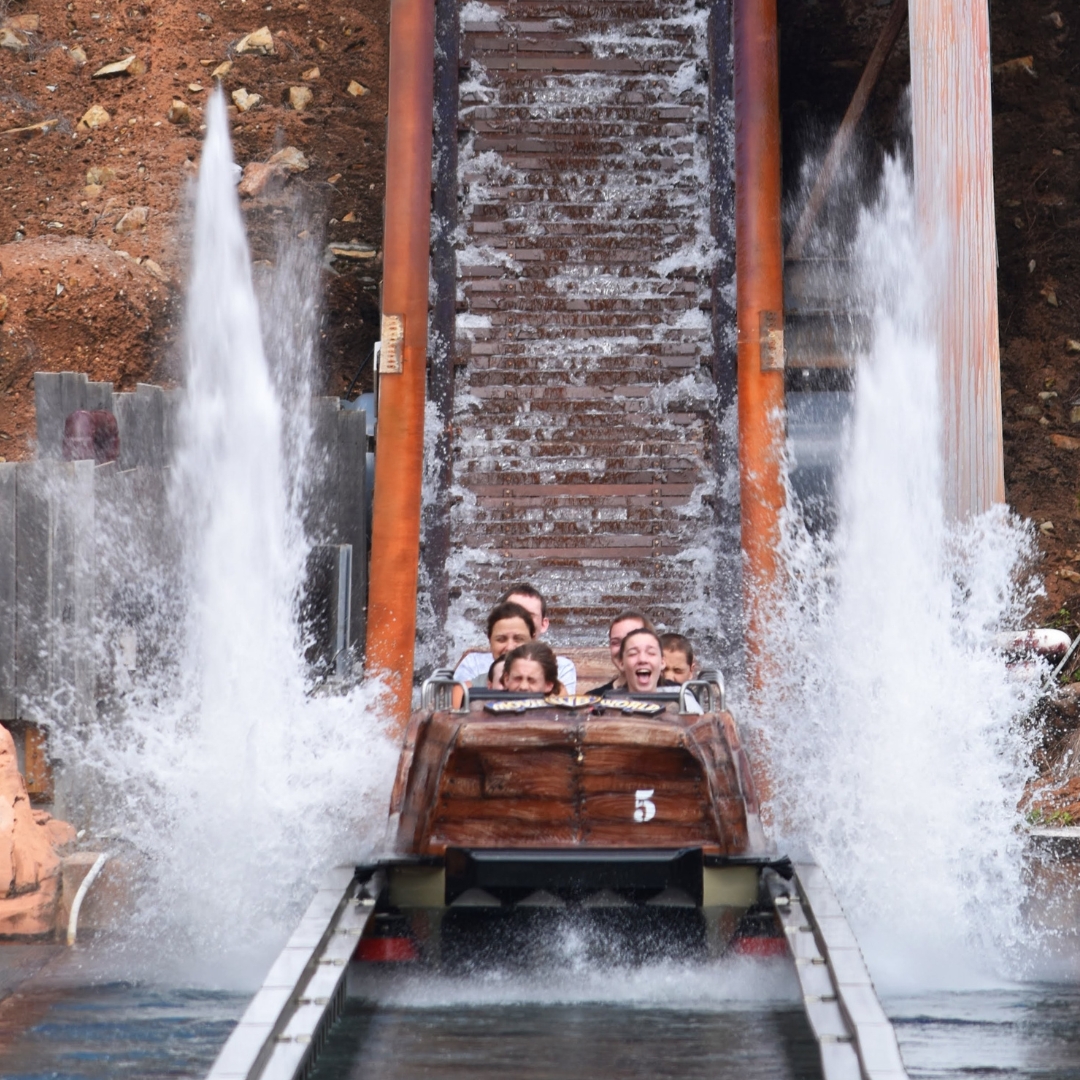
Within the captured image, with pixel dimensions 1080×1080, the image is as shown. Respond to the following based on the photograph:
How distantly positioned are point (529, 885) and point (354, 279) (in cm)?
729

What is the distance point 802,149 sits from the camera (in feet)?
33.2

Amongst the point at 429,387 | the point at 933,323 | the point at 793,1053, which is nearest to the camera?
the point at 793,1053

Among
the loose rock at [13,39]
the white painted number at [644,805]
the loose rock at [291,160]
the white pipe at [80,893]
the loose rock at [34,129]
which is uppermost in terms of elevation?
the loose rock at [13,39]

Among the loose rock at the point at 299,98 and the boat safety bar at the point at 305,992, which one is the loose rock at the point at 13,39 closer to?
the loose rock at the point at 299,98

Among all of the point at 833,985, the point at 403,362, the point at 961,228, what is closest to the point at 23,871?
the point at 833,985

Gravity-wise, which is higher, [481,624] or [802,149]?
[802,149]

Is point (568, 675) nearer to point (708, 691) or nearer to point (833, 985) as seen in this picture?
point (708, 691)

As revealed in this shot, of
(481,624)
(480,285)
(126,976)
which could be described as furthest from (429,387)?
(126,976)

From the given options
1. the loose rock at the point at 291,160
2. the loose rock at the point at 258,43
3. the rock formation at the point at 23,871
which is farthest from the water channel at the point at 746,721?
the loose rock at the point at 258,43

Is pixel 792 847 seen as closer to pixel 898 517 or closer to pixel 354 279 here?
pixel 898 517

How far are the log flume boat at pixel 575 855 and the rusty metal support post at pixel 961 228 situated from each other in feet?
7.04

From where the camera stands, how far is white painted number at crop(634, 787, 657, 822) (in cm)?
380

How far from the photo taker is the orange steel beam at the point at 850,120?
8.29m

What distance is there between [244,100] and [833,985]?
9389 mm
